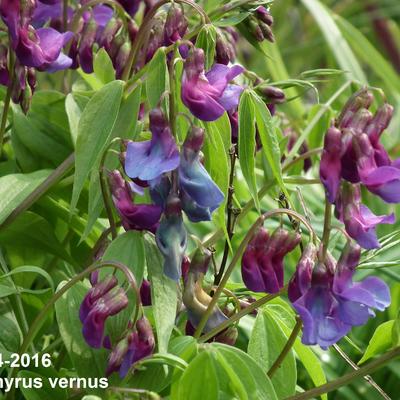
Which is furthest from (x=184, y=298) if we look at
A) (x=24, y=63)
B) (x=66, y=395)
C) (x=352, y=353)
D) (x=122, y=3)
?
(x=352, y=353)

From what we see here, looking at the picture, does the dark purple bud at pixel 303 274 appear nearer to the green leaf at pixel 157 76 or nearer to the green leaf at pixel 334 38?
the green leaf at pixel 157 76

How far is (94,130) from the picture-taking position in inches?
47.2

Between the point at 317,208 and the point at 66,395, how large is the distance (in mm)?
1033

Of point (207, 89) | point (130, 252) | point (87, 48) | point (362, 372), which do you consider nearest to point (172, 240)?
point (130, 252)

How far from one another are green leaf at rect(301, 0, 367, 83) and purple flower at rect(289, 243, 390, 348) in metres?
1.81

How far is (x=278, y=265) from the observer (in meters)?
1.25

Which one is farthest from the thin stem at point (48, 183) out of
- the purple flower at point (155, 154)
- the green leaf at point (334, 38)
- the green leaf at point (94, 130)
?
the green leaf at point (334, 38)

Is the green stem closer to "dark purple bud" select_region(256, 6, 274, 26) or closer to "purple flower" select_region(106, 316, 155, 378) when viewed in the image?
"purple flower" select_region(106, 316, 155, 378)

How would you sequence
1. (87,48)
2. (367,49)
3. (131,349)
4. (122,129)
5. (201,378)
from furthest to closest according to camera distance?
1. (367,49)
2. (87,48)
3. (122,129)
4. (131,349)
5. (201,378)

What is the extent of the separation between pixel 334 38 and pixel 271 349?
1.80m

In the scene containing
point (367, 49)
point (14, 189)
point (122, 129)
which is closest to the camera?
point (122, 129)

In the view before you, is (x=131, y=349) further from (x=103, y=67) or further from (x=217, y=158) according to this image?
(x=103, y=67)

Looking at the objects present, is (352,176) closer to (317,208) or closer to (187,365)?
(187,365)

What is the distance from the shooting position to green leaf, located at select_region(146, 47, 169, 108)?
1.16 meters
